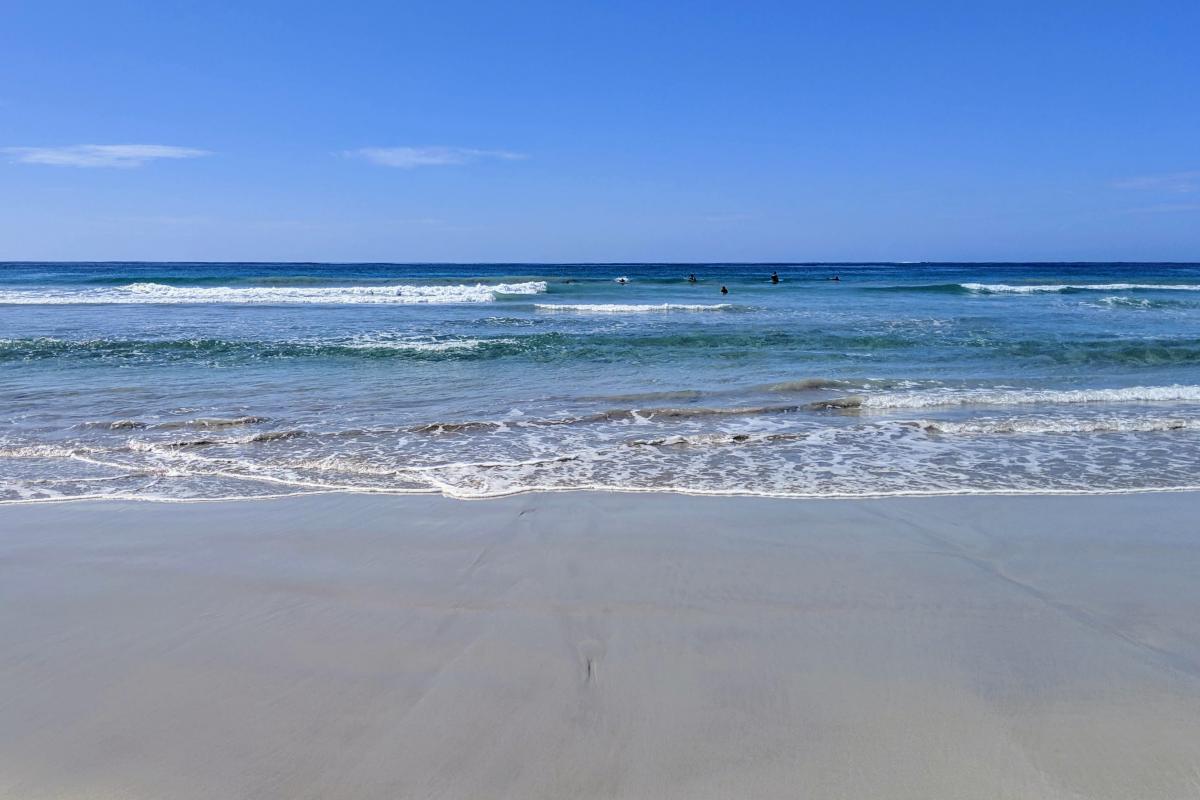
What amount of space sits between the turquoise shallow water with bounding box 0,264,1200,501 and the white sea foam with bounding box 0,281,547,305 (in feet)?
31.0

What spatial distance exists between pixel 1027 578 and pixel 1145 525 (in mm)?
1836

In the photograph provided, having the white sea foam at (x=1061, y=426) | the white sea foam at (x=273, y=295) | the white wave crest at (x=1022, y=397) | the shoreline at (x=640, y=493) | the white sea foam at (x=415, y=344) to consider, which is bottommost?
Answer: the shoreline at (x=640, y=493)

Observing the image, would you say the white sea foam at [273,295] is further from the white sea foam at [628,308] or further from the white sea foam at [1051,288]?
the white sea foam at [1051,288]

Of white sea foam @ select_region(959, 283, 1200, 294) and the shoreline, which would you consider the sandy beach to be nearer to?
the shoreline

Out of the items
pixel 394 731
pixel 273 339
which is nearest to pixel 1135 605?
pixel 394 731

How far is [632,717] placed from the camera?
329 cm

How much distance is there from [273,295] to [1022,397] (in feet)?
108

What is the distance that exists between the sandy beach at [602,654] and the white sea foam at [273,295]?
27.6 metres

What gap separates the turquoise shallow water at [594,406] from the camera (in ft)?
24.2

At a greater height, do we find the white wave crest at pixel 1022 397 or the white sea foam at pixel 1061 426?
the white wave crest at pixel 1022 397

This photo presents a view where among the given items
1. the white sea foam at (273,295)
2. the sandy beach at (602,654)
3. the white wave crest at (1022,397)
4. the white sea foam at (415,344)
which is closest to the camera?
the sandy beach at (602,654)

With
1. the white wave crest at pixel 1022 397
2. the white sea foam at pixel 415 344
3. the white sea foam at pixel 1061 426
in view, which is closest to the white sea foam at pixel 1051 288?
the white wave crest at pixel 1022 397

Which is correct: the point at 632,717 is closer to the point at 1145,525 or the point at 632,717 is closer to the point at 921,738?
the point at 921,738

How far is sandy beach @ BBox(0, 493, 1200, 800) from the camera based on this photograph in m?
2.96
